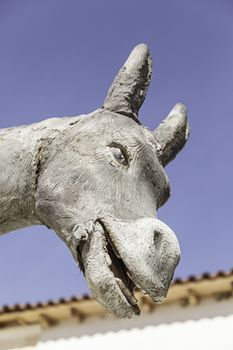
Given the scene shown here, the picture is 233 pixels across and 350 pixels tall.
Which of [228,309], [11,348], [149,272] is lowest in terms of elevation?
[11,348]

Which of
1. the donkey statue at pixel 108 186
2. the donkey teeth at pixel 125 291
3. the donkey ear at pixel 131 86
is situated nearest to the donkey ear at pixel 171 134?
the donkey statue at pixel 108 186

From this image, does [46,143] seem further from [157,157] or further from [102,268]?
[102,268]

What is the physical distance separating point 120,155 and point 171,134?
0.93 ft

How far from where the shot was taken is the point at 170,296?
879cm

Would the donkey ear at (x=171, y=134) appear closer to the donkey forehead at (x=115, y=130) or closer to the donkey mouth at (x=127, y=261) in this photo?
the donkey forehead at (x=115, y=130)

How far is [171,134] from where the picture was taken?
2.10 metres

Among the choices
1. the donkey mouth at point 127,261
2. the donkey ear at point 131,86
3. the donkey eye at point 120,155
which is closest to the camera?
the donkey mouth at point 127,261

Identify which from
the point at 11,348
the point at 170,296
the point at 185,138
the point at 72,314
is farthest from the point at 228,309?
the point at 185,138

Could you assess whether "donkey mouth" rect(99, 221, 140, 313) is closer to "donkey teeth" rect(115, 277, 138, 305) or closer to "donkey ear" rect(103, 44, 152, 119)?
"donkey teeth" rect(115, 277, 138, 305)

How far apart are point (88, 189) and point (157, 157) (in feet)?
0.98

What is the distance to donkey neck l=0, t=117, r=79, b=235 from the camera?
1933 mm

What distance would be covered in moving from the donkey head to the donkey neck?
4 centimetres

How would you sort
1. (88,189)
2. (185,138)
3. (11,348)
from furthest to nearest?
(11,348)
(185,138)
(88,189)

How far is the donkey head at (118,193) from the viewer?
1.65m
